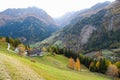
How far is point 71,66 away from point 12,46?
64.9 metres

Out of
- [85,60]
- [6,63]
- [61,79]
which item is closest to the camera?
[6,63]

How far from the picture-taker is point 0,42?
595ft

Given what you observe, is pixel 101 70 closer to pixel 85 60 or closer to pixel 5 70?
pixel 85 60

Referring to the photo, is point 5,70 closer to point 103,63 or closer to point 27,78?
point 27,78

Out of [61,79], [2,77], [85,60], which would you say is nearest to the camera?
[2,77]

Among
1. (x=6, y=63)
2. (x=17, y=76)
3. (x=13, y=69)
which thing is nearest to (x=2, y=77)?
(x=17, y=76)

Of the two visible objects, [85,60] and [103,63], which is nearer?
[103,63]

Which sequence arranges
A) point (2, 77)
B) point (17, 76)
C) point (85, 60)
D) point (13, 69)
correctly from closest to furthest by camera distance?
point (2, 77) → point (17, 76) → point (13, 69) → point (85, 60)

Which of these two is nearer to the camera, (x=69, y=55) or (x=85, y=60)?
(x=85, y=60)

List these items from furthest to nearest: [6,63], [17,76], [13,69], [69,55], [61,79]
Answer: [69,55] < [61,79] < [6,63] < [13,69] < [17,76]

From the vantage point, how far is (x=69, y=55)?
192375mm

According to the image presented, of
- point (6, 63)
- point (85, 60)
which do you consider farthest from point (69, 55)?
point (6, 63)

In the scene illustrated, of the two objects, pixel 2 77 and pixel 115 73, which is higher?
pixel 2 77

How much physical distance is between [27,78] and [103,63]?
381ft
